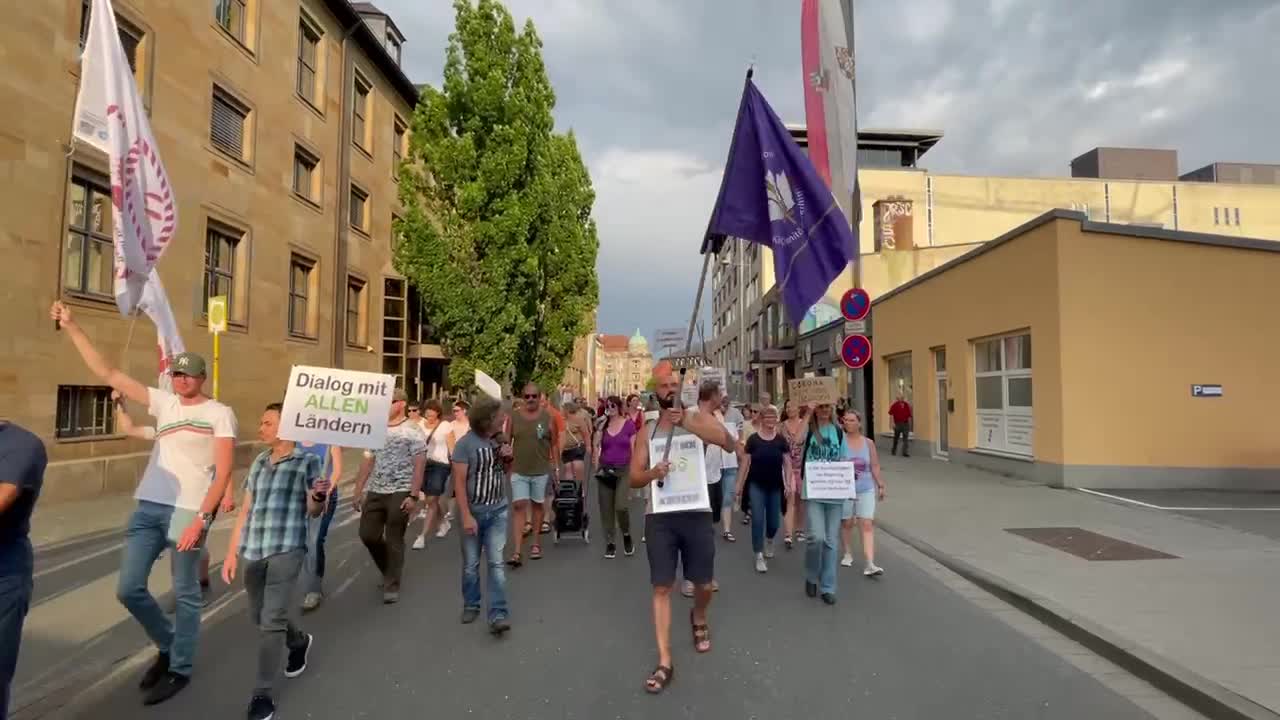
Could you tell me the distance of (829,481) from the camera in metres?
6.76

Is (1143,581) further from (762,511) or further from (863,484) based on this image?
(762,511)

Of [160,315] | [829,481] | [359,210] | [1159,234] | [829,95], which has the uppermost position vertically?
[359,210]

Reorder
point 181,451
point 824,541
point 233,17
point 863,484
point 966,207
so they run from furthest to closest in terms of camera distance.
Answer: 1. point 966,207
2. point 233,17
3. point 863,484
4. point 824,541
5. point 181,451

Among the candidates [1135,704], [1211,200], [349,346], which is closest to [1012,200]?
[1211,200]

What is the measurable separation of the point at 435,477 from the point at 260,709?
4.81 m

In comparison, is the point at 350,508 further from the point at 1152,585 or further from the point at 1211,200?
the point at 1211,200

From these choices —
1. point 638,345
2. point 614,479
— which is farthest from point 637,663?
point 638,345

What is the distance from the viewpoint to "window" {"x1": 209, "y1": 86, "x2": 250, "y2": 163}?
1667 centimetres

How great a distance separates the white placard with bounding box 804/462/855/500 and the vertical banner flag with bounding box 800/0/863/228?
3246 millimetres

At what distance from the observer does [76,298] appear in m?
12.5

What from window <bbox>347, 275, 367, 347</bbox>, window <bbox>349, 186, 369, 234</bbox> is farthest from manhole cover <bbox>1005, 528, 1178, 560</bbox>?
window <bbox>349, 186, 369, 234</bbox>

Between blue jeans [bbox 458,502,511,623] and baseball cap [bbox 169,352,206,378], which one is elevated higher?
baseball cap [bbox 169,352,206,378]

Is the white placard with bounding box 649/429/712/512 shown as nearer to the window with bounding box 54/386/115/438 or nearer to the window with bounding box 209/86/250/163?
the window with bounding box 54/386/115/438

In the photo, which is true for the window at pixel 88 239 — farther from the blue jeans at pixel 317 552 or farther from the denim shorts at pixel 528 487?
the blue jeans at pixel 317 552
